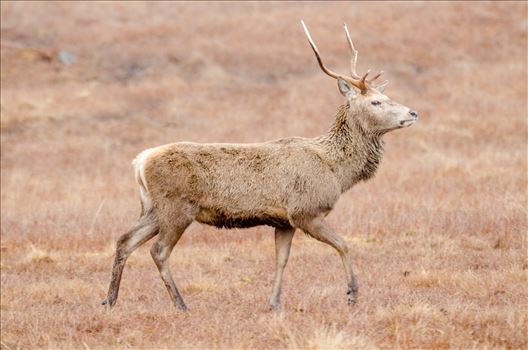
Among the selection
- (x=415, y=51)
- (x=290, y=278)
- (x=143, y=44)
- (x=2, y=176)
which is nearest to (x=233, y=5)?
(x=143, y=44)

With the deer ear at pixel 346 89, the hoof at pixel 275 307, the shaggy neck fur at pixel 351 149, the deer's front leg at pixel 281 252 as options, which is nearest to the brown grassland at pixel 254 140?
the hoof at pixel 275 307

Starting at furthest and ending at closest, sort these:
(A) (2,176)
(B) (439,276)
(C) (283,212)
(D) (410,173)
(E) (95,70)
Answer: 1. (E) (95,70)
2. (A) (2,176)
3. (D) (410,173)
4. (B) (439,276)
5. (C) (283,212)

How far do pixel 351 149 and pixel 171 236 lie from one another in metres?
2.01

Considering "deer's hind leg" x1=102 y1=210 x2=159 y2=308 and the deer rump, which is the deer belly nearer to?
the deer rump

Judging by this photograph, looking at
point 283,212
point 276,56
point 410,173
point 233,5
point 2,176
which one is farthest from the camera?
point 233,5

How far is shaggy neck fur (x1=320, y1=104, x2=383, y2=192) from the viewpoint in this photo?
848cm

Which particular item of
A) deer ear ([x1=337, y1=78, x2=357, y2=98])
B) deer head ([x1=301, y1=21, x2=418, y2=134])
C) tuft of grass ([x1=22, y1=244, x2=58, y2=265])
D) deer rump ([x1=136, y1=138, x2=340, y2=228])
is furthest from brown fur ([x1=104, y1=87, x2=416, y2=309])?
tuft of grass ([x1=22, y1=244, x2=58, y2=265])

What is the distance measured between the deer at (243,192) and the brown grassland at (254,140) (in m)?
0.52

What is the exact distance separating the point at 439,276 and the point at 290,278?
169 cm

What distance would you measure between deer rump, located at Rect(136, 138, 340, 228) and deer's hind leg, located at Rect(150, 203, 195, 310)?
7 centimetres

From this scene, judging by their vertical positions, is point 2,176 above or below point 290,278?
below

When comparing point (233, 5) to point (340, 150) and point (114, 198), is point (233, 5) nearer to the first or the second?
point (114, 198)

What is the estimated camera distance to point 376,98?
8664mm

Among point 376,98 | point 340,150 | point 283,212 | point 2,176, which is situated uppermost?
point 376,98
